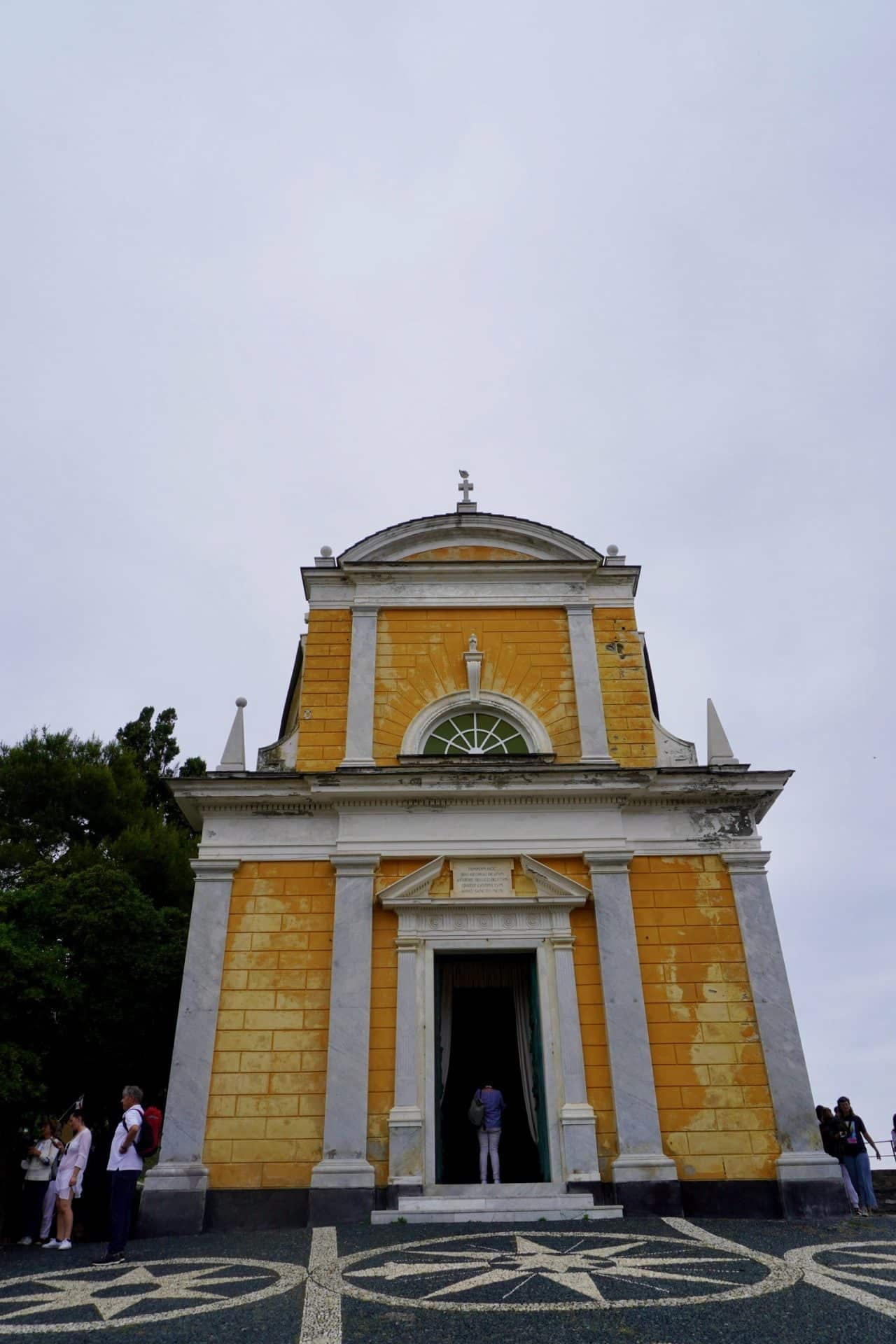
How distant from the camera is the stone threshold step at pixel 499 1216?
8.96m

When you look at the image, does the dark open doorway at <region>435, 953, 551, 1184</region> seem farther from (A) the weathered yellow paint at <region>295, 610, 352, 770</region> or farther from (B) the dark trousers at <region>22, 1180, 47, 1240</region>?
(B) the dark trousers at <region>22, 1180, 47, 1240</region>

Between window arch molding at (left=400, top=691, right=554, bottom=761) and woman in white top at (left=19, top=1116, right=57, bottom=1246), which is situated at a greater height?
window arch molding at (left=400, top=691, right=554, bottom=761)

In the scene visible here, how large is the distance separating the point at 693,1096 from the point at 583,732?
479 cm

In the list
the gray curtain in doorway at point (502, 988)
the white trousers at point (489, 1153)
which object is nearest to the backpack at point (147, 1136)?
the gray curtain in doorway at point (502, 988)

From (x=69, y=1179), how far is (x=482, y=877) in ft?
18.3

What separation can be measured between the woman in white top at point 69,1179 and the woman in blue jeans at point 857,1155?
8.92 metres

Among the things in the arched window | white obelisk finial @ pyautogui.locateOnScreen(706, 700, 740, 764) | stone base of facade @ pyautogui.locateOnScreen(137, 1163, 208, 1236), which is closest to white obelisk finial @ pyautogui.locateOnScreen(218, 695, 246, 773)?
the arched window

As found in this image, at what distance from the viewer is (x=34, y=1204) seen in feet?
32.1

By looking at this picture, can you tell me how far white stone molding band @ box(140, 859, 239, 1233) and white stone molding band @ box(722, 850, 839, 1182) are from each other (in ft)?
21.6

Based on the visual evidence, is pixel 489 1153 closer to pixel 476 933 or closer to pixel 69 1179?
pixel 476 933

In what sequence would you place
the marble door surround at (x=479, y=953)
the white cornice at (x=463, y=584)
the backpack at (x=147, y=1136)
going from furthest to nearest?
the white cornice at (x=463, y=584) < the marble door surround at (x=479, y=953) < the backpack at (x=147, y=1136)

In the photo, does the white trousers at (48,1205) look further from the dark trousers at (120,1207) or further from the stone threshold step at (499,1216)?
→ the stone threshold step at (499,1216)

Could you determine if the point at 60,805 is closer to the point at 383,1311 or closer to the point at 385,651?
the point at 385,651

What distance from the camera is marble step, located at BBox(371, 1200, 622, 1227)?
897cm
